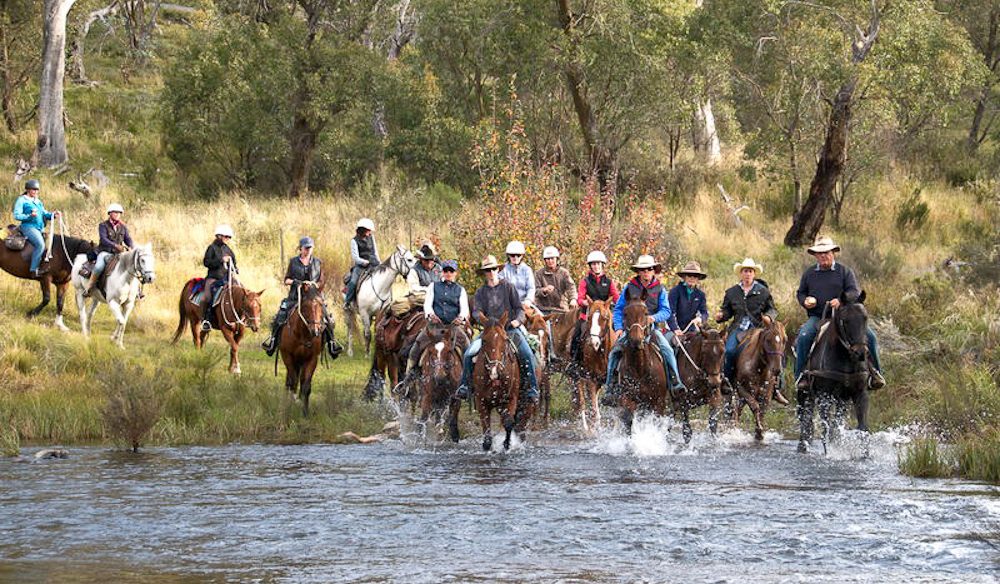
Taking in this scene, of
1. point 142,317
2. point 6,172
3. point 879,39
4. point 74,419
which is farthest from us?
point 6,172

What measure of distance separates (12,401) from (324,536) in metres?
8.82

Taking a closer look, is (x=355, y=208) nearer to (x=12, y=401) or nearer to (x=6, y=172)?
(x=6, y=172)

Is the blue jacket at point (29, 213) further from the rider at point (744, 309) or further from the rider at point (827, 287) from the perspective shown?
the rider at point (827, 287)

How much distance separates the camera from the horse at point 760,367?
1931cm

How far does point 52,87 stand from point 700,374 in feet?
107

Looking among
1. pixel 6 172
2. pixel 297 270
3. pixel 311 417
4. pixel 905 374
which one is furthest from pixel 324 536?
pixel 6 172

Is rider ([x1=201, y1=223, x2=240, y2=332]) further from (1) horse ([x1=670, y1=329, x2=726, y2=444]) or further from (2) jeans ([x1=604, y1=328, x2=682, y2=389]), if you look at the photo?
(1) horse ([x1=670, y1=329, x2=726, y2=444])

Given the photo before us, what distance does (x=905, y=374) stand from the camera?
73.6 ft

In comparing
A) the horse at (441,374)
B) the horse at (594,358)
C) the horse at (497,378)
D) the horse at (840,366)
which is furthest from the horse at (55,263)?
the horse at (840,366)

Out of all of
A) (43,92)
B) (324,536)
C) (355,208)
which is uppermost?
(43,92)

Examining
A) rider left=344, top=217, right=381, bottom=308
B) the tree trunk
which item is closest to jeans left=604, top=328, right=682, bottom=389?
rider left=344, top=217, right=381, bottom=308

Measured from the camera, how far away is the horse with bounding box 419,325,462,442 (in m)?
18.4

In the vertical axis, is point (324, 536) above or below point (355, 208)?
below

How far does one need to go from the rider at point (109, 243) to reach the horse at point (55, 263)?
0.84 m
